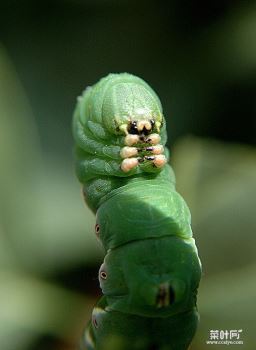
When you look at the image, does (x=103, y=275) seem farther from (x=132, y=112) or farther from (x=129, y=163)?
(x=132, y=112)

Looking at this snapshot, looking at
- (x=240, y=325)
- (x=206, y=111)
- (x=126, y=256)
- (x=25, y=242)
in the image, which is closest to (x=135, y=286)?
(x=126, y=256)

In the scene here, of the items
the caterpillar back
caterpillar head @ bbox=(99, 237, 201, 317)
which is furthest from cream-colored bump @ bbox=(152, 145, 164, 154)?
caterpillar head @ bbox=(99, 237, 201, 317)

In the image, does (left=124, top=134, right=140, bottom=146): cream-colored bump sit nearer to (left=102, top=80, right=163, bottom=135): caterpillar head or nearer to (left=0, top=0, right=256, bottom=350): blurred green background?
(left=102, top=80, right=163, bottom=135): caterpillar head

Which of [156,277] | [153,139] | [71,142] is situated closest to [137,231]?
[156,277]

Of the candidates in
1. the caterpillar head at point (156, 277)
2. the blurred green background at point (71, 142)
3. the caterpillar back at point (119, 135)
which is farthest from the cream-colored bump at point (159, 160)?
the blurred green background at point (71, 142)

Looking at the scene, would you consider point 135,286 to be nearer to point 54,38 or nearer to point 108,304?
point 108,304

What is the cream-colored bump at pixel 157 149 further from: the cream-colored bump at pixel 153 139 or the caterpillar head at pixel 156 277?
the caterpillar head at pixel 156 277
